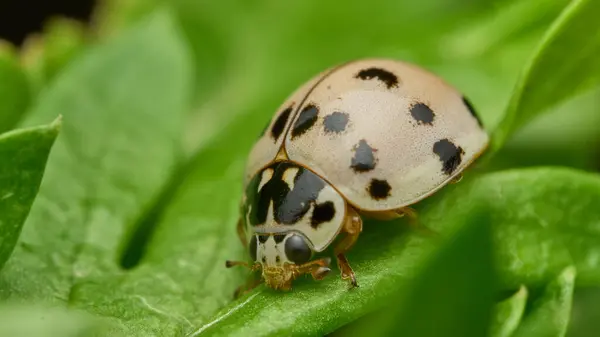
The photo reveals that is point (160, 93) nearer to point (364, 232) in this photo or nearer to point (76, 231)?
point (76, 231)

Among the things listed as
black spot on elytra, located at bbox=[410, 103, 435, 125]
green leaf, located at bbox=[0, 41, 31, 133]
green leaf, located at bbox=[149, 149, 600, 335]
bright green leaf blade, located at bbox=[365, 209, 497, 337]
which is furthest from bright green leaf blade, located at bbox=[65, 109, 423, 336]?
green leaf, located at bbox=[0, 41, 31, 133]

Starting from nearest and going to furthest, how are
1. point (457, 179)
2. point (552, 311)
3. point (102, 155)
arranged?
point (552, 311), point (457, 179), point (102, 155)

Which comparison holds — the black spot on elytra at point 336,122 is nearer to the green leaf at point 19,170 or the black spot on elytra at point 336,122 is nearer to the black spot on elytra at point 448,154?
the black spot on elytra at point 448,154

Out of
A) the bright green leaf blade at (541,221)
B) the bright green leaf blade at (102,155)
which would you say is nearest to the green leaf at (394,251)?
the bright green leaf blade at (541,221)

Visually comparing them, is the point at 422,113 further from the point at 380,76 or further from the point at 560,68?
the point at 560,68

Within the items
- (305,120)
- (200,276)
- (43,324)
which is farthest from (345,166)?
(43,324)

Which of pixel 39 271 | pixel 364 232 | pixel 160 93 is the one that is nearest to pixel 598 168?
pixel 364 232
